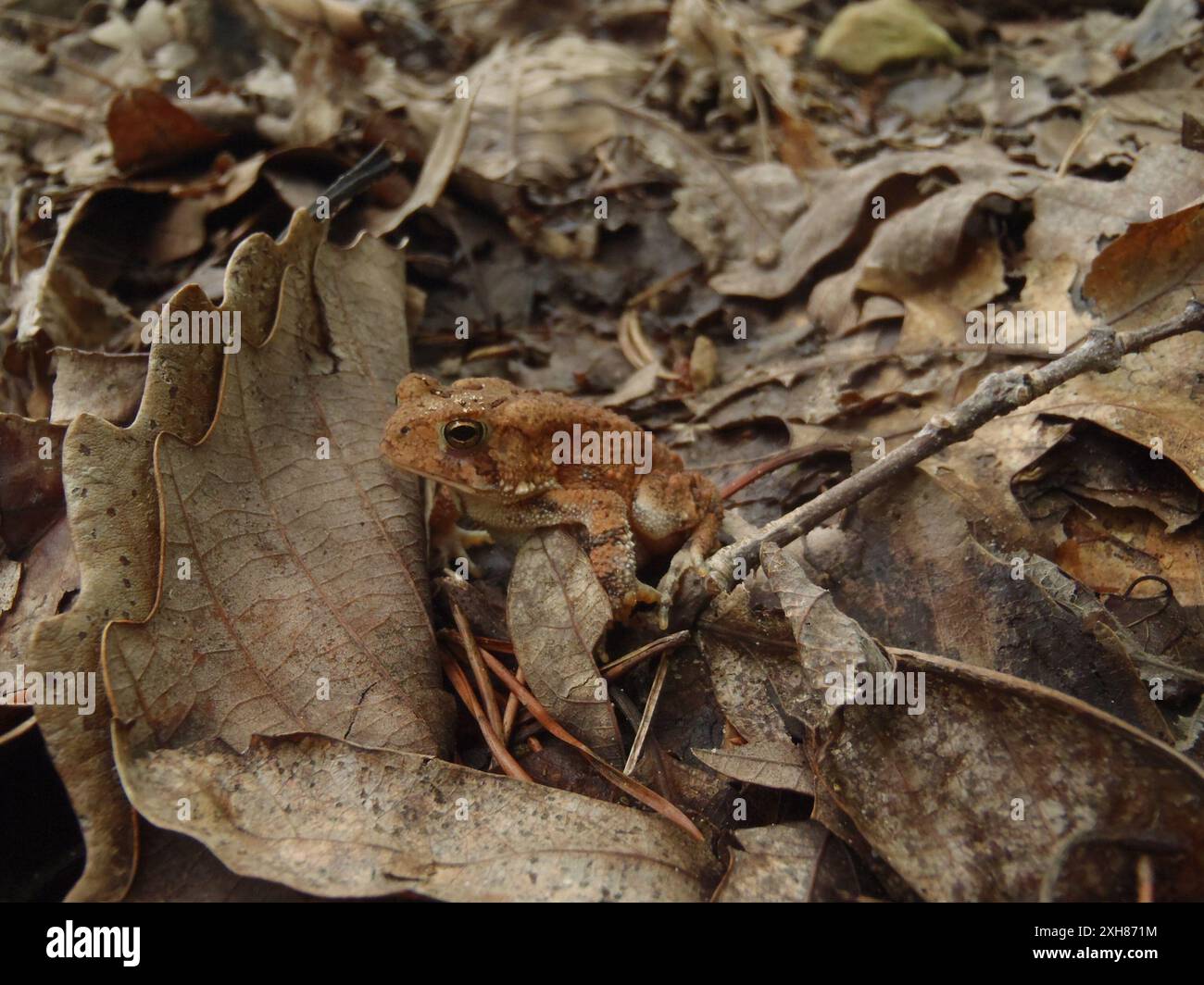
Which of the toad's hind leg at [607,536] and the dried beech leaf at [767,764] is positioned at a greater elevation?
the toad's hind leg at [607,536]

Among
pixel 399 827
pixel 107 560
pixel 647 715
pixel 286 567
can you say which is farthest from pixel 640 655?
pixel 107 560

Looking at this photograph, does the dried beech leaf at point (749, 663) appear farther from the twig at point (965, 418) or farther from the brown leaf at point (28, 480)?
the brown leaf at point (28, 480)

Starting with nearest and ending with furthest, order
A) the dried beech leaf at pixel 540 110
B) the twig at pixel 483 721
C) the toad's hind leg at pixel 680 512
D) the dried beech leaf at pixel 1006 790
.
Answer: the dried beech leaf at pixel 1006 790 < the twig at pixel 483 721 < the toad's hind leg at pixel 680 512 < the dried beech leaf at pixel 540 110

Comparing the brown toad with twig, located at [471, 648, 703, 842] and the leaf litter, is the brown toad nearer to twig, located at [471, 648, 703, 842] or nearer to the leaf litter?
the leaf litter

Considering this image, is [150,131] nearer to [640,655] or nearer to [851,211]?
[851,211]

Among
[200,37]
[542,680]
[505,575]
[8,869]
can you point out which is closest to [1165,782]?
[542,680]

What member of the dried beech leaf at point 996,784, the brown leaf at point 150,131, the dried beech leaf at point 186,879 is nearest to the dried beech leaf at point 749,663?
the dried beech leaf at point 996,784

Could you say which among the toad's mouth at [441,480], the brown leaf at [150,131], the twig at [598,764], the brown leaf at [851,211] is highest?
the brown leaf at [150,131]

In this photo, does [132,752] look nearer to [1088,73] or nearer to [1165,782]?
[1165,782]
